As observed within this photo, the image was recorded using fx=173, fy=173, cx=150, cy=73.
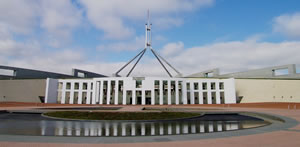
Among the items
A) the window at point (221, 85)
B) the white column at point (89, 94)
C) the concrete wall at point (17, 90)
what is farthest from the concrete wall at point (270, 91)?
the concrete wall at point (17, 90)

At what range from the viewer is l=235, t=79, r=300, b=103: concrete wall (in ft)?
138

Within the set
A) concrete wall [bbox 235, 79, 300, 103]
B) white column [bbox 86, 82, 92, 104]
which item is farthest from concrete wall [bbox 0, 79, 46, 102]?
concrete wall [bbox 235, 79, 300, 103]

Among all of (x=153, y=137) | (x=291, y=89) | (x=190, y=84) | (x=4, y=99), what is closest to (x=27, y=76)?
(x=4, y=99)

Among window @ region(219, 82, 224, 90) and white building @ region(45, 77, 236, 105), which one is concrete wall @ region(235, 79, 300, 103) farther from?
white building @ region(45, 77, 236, 105)

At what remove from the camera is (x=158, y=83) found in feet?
140

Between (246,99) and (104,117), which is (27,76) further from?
(246,99)

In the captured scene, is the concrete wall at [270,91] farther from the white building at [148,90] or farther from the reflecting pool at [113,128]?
the reflecting pool at [113,128]

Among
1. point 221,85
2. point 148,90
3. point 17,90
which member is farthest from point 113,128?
point 17,90

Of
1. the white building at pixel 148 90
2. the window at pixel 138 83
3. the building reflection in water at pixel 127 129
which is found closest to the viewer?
the building reflection in water at pixel 127 129

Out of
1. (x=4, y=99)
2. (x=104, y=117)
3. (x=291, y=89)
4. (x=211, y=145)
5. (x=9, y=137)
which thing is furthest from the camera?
(x=4, y=99)

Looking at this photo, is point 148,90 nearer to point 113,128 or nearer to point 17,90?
point 113,128

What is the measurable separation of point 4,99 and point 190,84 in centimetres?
4969

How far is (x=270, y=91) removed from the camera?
140ft

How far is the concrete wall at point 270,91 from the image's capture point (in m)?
42.0
